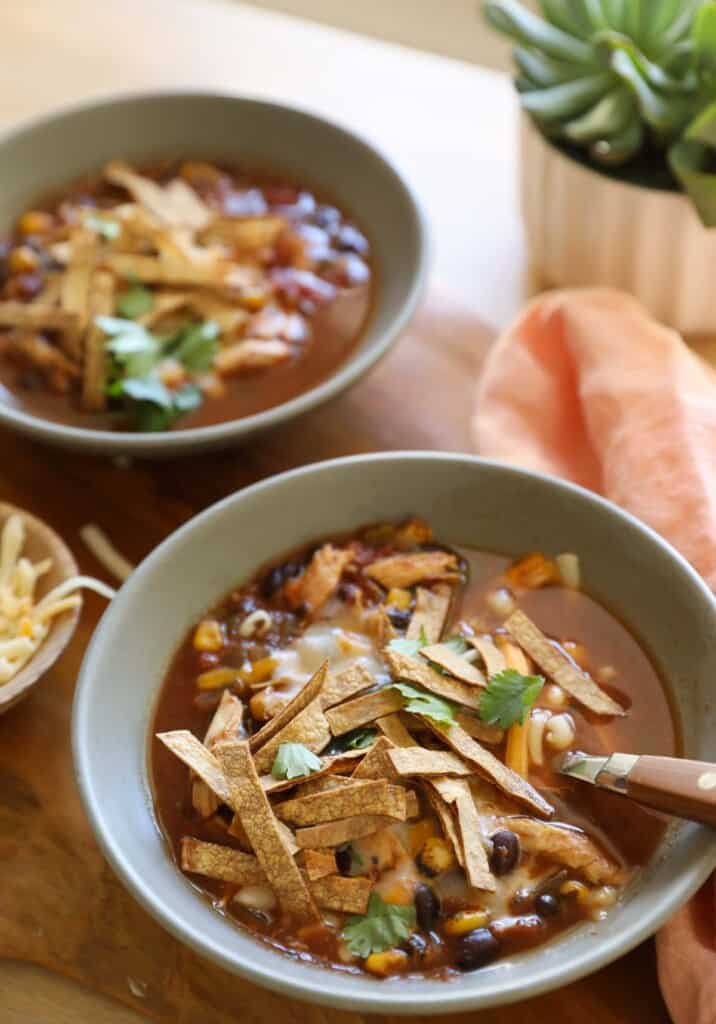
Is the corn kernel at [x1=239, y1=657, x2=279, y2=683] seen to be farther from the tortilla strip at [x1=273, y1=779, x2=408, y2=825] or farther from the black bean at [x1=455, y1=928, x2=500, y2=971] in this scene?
the black bean at [x1=455, y1=928, x2=500, y2=971]

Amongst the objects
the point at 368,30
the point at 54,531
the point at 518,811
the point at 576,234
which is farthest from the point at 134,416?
the point at 368,30

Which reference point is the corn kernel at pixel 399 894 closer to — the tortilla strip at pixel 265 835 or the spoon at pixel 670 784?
the tortilla strip at pixel 265 835

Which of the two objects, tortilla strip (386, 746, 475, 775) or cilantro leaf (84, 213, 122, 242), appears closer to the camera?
tortilla strip (386, 746, 475, 775)

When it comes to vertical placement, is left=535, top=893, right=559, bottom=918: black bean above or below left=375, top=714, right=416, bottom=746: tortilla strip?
below

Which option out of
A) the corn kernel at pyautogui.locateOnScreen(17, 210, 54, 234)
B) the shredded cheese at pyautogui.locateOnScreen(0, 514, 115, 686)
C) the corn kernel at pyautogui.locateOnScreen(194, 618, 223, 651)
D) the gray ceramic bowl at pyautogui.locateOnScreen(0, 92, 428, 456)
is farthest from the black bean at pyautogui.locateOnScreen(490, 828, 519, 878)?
the corn kernel at pyautogui.locateOnScreen(17, 210, 54, 234)

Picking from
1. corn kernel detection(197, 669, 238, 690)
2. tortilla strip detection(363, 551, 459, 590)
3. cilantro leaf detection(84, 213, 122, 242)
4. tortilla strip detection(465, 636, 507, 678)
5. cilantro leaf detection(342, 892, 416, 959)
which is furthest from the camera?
cilantro leaf detection(84, 213, 122, 242)

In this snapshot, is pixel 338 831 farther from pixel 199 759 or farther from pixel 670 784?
pixel 670 784

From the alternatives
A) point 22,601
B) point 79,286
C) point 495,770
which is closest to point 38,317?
point 79,286
